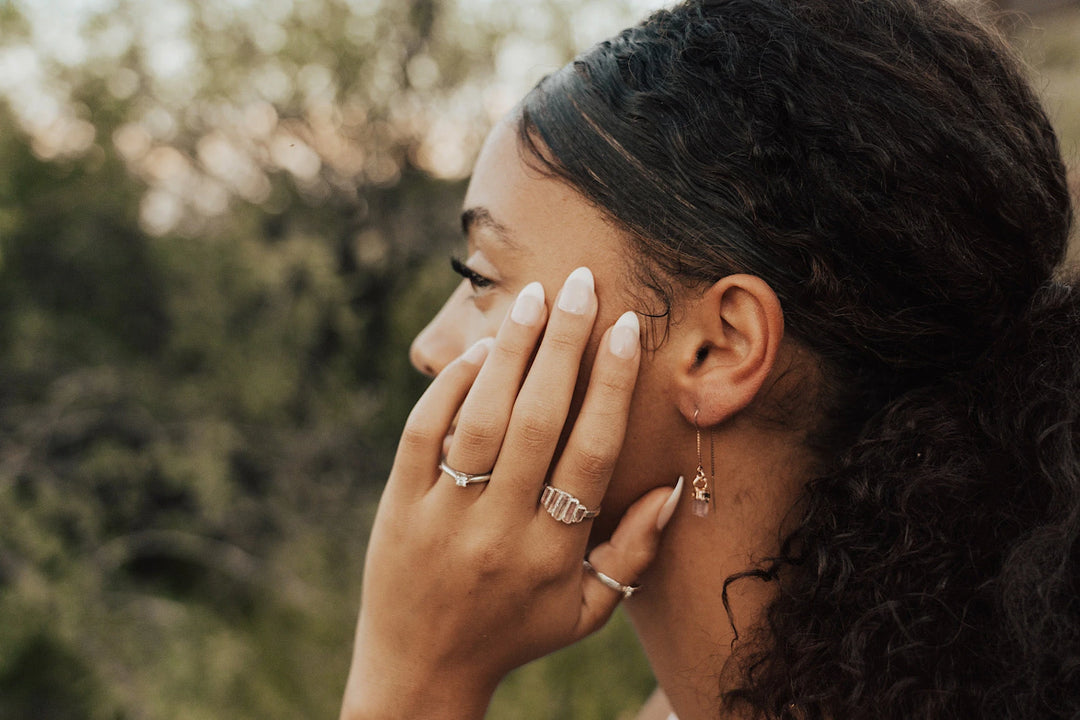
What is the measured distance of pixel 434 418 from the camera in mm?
1659

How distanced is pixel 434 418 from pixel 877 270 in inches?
35.5

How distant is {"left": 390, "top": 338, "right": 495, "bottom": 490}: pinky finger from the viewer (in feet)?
5.46

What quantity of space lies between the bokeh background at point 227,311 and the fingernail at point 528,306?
15.6ft

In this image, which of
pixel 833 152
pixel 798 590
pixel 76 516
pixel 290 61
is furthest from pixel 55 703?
pixel 833 152

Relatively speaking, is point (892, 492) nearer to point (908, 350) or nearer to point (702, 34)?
point (908, 350)

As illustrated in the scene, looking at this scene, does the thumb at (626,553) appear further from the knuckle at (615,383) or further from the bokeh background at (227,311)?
the bokeh background at (227,311)

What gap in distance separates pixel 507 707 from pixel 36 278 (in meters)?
5.20

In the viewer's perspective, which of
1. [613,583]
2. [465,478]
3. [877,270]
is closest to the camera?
[877,270]

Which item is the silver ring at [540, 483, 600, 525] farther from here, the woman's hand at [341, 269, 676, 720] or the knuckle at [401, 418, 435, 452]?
the knuckle at [401, 418, 435, 452]

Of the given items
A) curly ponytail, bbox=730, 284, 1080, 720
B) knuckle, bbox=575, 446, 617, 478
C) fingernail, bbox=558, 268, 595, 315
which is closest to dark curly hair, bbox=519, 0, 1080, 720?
curly ponytail, bbox=730, 284, 1080, 720

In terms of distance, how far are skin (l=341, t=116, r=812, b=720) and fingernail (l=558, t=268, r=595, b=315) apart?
0.02 metres

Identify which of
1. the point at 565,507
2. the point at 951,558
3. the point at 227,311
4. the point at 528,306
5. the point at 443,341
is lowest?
the point at 951,558

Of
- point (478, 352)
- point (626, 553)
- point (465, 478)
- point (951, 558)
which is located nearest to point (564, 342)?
point (478, 352)

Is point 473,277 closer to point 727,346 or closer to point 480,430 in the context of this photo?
point 480,430
